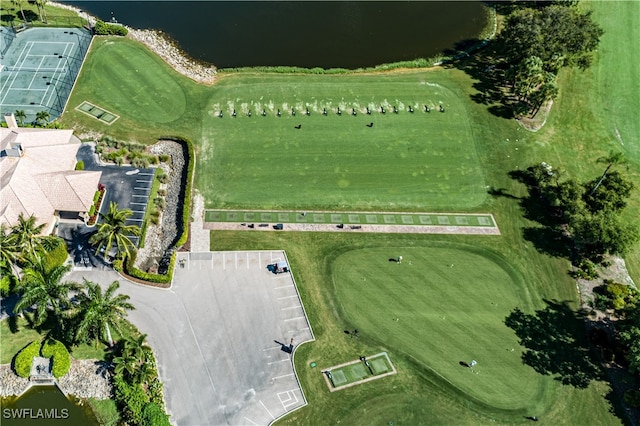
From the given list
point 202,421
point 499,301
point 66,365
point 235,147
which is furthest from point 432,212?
point 66,365

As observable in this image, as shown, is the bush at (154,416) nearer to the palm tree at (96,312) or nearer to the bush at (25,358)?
the palm tree at (96,312)

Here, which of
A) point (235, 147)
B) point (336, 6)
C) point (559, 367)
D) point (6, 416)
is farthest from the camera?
point (336, 6)

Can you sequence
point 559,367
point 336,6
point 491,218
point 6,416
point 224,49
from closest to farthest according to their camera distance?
point 6,416 < point 559,367 < point 491,218 < point 224,49 < point 336,6

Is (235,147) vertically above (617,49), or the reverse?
(617,49)

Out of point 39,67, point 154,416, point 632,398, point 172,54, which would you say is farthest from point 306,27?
point 632,398

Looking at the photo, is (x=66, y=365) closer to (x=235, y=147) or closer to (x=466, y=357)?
(x=235, y=147)

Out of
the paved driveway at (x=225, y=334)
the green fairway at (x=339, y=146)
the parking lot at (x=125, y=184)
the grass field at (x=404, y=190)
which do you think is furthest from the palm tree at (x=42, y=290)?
the green fairway at (x=339, y=146)

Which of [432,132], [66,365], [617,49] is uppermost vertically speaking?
A: [617,49]
